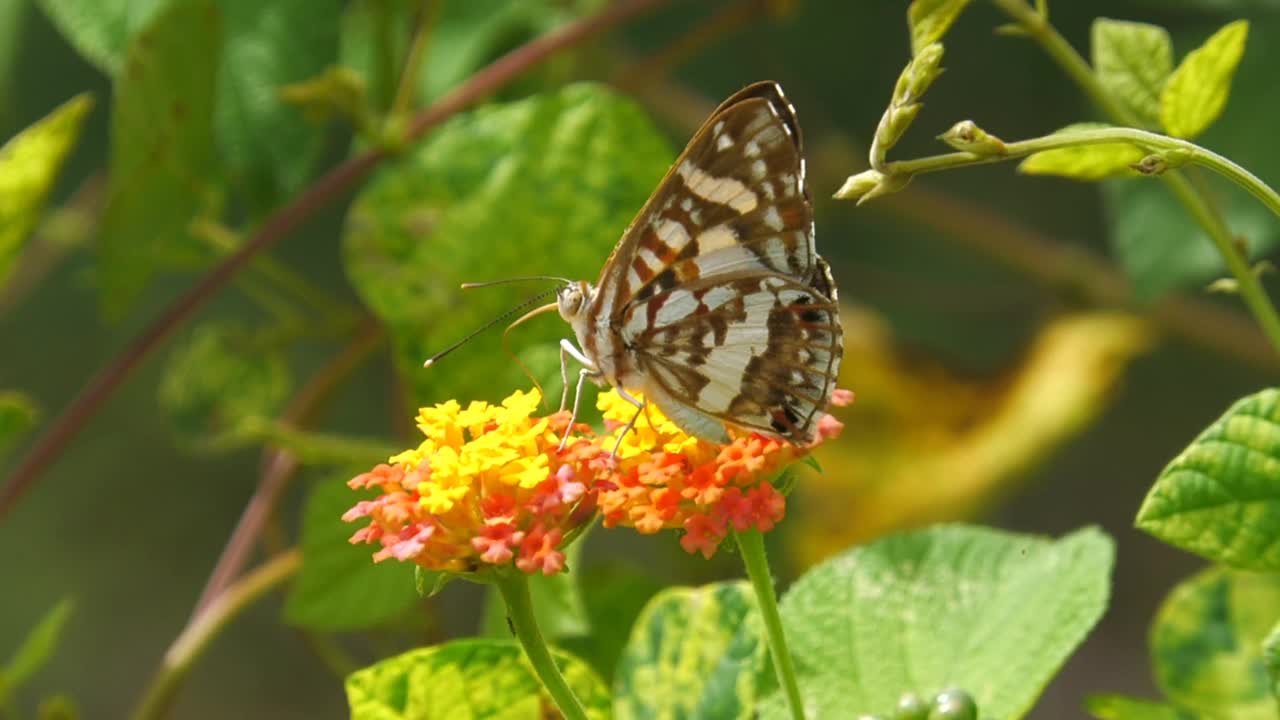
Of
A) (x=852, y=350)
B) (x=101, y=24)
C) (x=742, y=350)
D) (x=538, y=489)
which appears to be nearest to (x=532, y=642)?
(x=538, y=489)

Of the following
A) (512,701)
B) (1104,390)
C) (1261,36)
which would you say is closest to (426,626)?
(512,701)

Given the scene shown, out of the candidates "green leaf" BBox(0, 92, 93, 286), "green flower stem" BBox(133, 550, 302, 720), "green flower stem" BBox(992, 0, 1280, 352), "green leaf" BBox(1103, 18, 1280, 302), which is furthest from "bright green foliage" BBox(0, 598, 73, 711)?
"green leaf" BBox(1103, 18, 1280, 302)

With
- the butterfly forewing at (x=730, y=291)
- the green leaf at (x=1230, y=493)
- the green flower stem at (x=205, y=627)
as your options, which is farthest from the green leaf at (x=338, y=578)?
the green leaf at (x=1230, y=493)

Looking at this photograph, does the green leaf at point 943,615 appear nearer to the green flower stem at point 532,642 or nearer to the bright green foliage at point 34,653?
the green flower stem at point 532,642

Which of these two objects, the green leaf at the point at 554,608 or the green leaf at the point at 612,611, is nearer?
the green leaf at the point at 554,608

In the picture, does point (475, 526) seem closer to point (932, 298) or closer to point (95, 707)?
point (932, 298)

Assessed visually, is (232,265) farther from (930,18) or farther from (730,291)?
(930,18)
